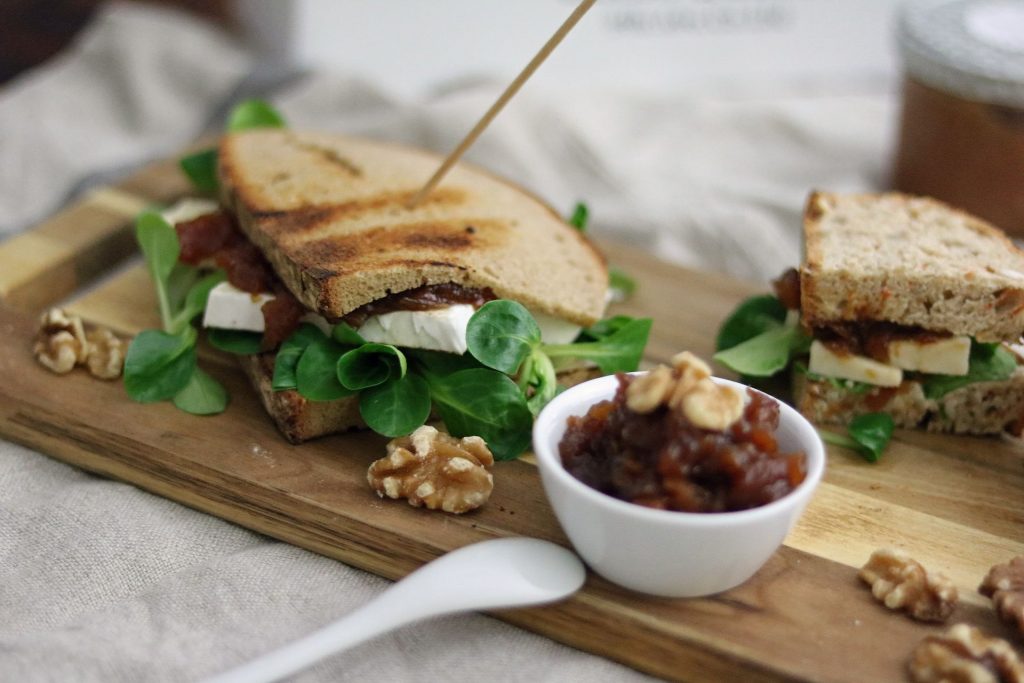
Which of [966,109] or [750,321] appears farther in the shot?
[966,109]

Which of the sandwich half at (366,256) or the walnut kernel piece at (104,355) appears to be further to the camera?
the walnut kernel piece at (104,355)

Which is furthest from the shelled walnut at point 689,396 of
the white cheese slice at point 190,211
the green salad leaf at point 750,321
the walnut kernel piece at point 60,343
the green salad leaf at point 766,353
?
the white cheese slice at point 190,211

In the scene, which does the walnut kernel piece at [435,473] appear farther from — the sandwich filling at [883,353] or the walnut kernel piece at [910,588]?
the sandwich filling at [883,353]

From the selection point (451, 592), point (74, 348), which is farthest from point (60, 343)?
point (451, 592)

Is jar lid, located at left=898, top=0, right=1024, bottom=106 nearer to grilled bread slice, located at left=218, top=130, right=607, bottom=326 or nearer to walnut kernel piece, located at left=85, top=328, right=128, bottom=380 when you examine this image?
grilled bread slice, located at left=218, top=130, right=607, bottom=326

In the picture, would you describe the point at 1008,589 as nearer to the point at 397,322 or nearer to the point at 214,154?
the point at 397,322

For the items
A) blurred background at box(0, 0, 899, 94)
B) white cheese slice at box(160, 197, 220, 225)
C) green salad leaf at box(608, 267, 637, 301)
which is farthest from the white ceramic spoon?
blurred background at box(0, 0, 899, 94)

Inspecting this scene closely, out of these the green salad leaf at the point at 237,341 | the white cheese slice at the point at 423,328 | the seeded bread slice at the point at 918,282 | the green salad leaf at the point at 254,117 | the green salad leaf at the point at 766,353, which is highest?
the seeded bread slice at the point at 918,282

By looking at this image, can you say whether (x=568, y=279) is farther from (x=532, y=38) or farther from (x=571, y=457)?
(x=532, y=38)
